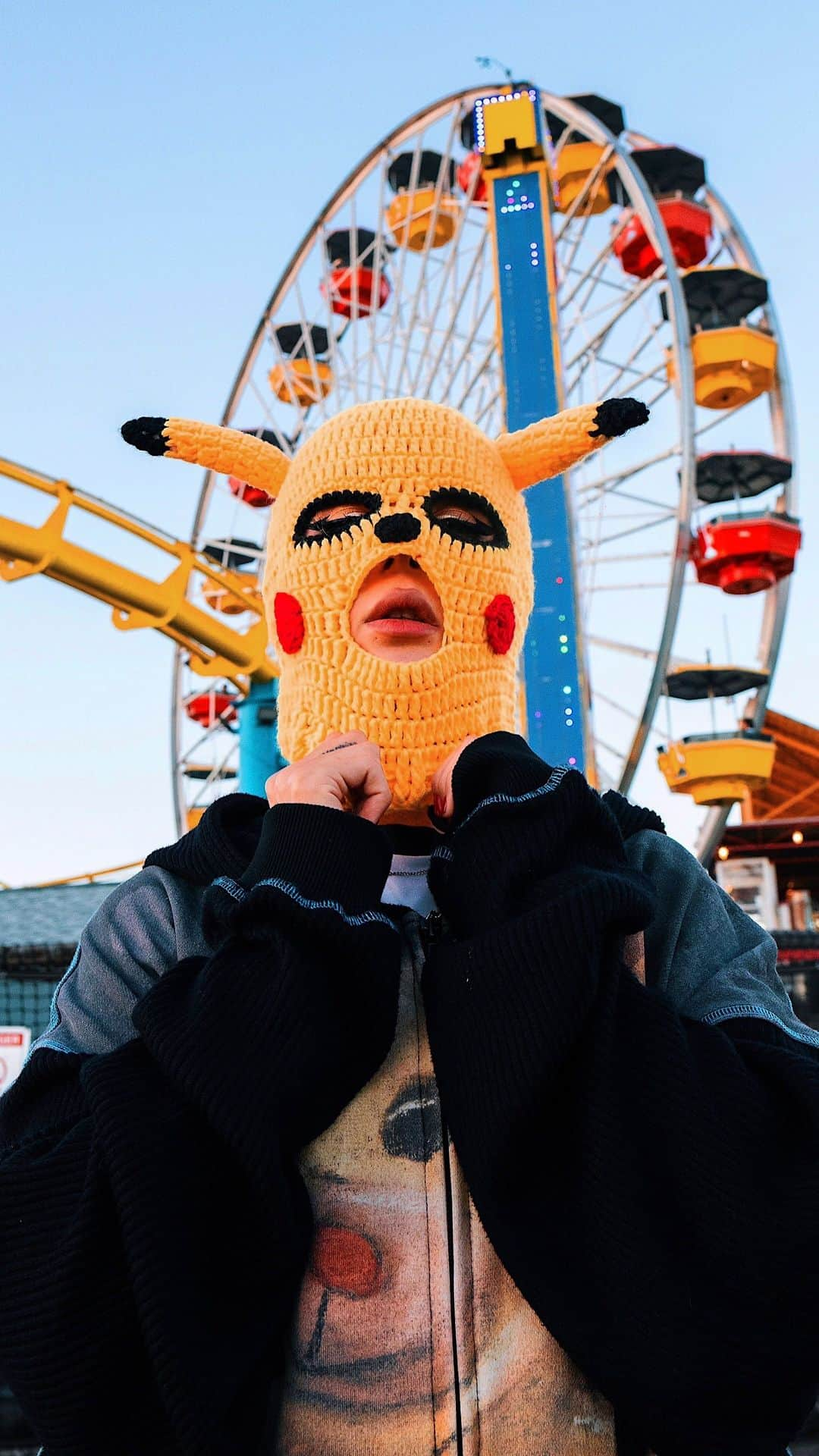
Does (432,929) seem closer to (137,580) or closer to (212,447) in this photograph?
(212,447)

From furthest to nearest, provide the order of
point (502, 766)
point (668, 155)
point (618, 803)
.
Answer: point (668, 155) → point (618, 803) → point (502, 766)

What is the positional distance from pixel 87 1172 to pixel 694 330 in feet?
39.7

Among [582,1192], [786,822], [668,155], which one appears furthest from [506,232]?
[582,1192]

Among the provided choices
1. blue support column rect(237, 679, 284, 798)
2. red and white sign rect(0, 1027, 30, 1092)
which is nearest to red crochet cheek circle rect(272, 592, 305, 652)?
red and white sign rect(0, 1027, 30, 1092)

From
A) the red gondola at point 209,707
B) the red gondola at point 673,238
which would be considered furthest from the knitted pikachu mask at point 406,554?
the red gondola at point 209,707

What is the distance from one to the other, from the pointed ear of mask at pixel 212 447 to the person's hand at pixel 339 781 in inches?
23.5

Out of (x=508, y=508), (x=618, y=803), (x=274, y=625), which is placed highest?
(x=508, y=508)

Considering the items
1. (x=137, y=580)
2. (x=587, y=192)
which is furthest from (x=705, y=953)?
(x=587, y=192)

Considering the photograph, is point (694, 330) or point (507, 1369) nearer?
point (507, 1369)

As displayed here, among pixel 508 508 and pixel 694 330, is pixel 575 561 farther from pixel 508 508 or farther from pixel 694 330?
pixel 508 508

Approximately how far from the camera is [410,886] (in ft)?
4.24

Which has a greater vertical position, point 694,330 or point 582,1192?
point 694,330

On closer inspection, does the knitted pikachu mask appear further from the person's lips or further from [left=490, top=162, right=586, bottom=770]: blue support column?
[left=490, top=162, right=586, bottom=770]: blue support column

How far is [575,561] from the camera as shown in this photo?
884 cm
